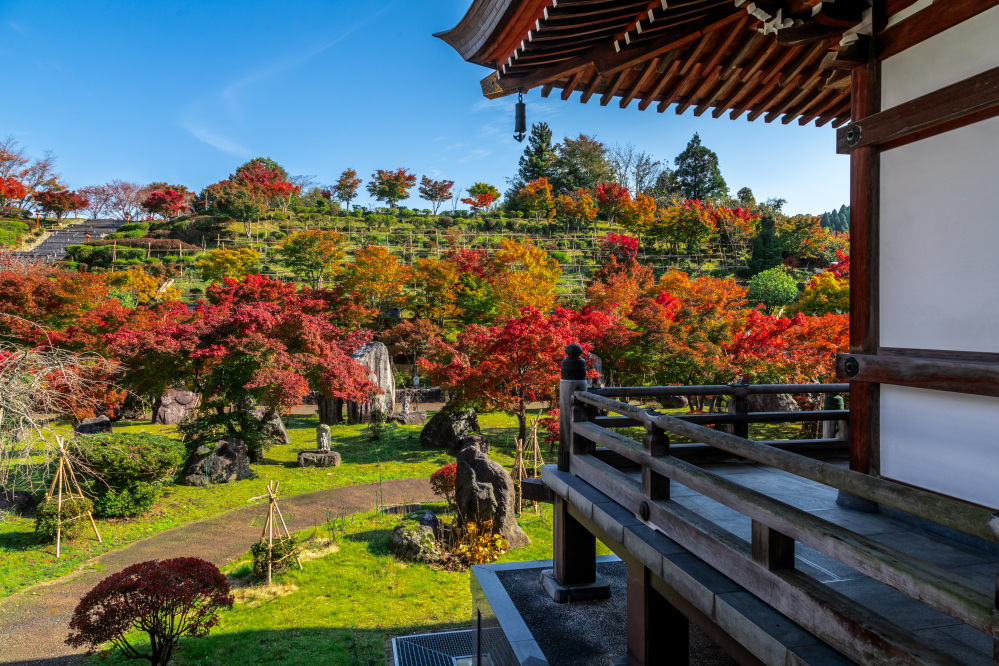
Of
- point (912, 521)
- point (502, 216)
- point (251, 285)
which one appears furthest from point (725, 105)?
point (502, 216)

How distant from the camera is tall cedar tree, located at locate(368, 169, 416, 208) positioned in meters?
42.2

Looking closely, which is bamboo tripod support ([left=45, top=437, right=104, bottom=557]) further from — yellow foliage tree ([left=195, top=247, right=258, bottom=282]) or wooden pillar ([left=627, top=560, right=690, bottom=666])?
yellow foliage tree ([left=195, top=247, right=258, bottom=282])

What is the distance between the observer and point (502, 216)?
1641 inches

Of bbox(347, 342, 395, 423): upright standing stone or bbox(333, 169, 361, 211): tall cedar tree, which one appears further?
bbox(333, 169, 361, 211): tall cedar tree

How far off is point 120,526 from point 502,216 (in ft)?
116

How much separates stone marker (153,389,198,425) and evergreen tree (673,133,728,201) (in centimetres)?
3659

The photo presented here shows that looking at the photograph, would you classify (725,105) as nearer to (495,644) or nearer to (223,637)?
(495,644)

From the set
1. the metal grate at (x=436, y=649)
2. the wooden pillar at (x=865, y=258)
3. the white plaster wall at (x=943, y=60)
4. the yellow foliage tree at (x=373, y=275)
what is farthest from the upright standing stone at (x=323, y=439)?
the white plaster wall at (x=943, y=60)

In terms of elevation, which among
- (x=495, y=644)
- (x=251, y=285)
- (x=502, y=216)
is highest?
(x=502, y=216)

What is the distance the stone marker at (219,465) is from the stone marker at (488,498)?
5112 millimetres

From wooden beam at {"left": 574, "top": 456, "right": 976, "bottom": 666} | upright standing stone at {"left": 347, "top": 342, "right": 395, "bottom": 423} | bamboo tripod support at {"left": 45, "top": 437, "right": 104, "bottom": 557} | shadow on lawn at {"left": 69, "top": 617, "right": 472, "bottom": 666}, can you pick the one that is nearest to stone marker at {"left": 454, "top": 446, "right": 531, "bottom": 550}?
shadow on lawn at {"left": 69, "top": 617, "right": 472, "bottom": 666}

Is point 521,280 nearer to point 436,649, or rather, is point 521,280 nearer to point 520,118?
point 436,649

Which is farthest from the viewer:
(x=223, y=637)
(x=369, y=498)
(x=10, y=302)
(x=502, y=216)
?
(x=502, y=216)

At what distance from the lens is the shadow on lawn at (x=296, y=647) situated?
223 inches
